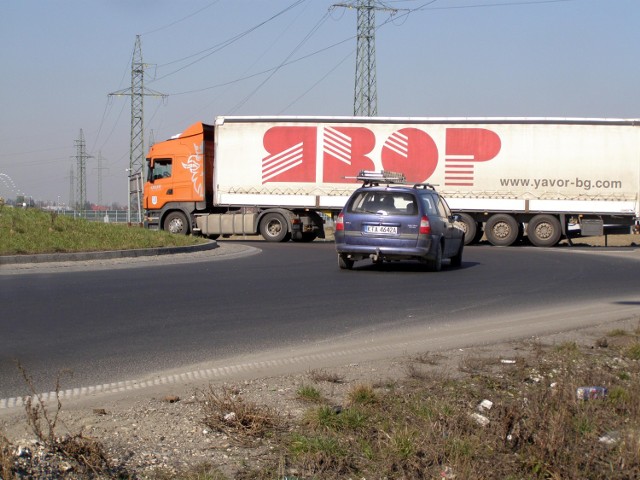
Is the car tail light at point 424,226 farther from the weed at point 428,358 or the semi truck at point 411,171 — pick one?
the semi truck at point 411,171

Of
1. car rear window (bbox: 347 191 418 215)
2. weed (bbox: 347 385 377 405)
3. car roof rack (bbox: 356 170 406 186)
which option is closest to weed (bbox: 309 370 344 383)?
weed (bbox: 347 385 377 405)

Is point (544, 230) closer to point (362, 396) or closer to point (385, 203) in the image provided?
point (385, 203)

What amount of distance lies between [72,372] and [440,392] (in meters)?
2.94

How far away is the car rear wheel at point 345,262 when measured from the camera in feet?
56.3

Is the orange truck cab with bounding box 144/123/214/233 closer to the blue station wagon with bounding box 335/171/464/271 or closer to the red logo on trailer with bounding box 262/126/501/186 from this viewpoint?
the red logo on trailer with bounding box 262/126/501/186

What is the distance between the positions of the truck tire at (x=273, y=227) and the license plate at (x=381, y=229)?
47.3ft

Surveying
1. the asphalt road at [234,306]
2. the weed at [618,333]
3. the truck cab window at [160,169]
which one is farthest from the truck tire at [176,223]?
the weed at [618,333]

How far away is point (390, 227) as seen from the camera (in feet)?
53.9

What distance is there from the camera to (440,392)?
6027mm

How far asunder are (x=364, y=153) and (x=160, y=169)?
308 inches

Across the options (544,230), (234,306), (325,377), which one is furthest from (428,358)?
(544,230)

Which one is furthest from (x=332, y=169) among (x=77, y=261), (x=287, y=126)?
(x=77, y=261)

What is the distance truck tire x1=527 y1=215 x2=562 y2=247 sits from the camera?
96.4 ft

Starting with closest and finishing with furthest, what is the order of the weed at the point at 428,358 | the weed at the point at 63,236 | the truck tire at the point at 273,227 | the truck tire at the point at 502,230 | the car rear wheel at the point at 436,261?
the weed at the point at 428,358 < the car rear wheel at the point at 436,261 < the weed at the point at 63,236 < the truck tire at the point at 502,230 < the truck tire at the point at 273,227
